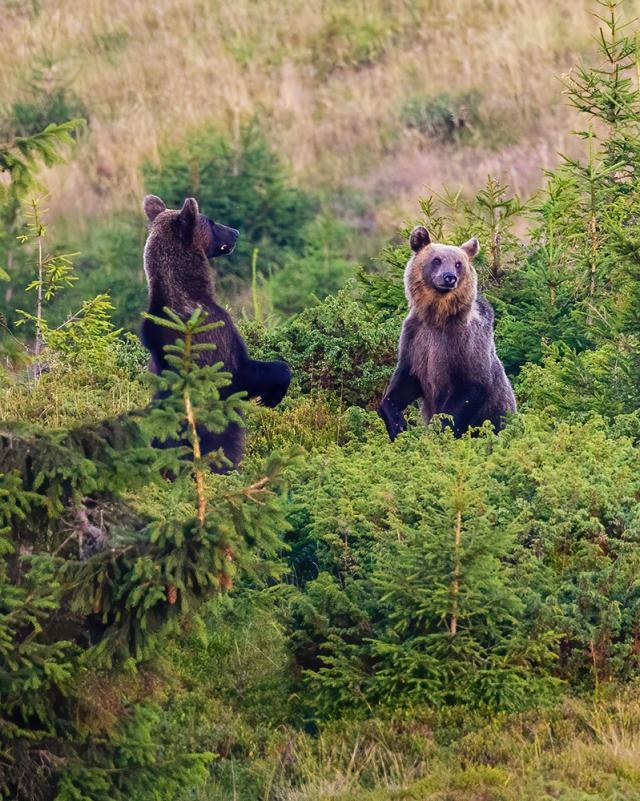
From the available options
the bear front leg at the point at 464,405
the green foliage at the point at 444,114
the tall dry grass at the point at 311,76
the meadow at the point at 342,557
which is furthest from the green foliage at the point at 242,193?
the bear front leg at the point at 464,405

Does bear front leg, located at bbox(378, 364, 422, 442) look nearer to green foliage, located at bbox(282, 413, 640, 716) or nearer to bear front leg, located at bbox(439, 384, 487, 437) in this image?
bear front leg, located at bbox(439, 384, 487, 437)

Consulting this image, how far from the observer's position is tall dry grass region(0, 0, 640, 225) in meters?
24.4

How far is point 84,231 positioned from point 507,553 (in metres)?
15.7

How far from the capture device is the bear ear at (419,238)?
1076 cm

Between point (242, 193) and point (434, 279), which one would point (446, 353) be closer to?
point (434, 279)

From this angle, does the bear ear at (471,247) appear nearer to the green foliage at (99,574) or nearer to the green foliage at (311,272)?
the green foliage at (99,574)

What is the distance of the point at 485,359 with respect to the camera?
1077cm

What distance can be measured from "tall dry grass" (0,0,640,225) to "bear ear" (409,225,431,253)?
11674mm

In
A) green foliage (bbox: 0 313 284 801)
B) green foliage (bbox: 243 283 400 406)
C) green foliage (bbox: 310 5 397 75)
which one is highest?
green foliage (bbox: 0 313 284 801)

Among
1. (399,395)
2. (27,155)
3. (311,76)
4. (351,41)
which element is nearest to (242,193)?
(311,76)

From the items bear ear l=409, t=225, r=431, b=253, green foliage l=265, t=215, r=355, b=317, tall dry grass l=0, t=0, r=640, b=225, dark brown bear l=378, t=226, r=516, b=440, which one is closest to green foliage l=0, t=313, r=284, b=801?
dark brown bear l=378, t=226, r=516, b=440

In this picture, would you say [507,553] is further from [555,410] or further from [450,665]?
[555,410]

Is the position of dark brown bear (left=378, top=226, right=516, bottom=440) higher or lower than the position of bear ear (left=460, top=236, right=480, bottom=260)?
lower

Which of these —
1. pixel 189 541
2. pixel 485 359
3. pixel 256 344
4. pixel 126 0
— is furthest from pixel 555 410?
pixel 126 0
